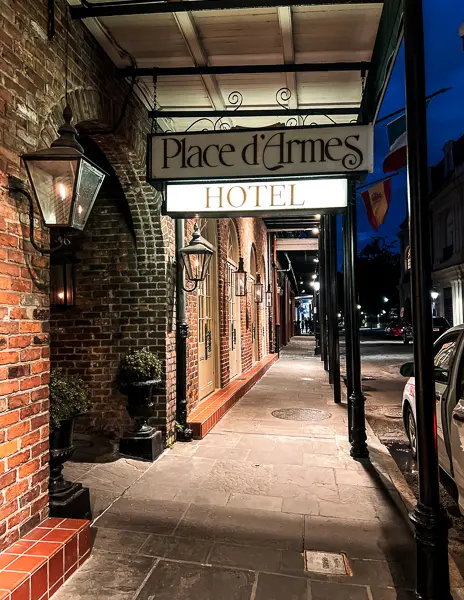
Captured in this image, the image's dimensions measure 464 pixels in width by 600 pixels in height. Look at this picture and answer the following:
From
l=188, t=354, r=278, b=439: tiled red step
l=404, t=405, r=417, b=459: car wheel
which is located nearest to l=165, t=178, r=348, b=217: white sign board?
l=404, t=405, r=417, b=459: car wheel

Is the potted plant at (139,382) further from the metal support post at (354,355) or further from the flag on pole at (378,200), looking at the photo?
the flag on pole at (378,200)

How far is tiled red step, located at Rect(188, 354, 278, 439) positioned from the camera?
240 inches

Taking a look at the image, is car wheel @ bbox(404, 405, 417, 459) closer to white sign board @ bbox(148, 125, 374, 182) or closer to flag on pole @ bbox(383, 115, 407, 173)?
flag on pole @ bbox(383, 115, 407, 173)

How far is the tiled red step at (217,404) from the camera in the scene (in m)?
6.10

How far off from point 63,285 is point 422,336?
452cm

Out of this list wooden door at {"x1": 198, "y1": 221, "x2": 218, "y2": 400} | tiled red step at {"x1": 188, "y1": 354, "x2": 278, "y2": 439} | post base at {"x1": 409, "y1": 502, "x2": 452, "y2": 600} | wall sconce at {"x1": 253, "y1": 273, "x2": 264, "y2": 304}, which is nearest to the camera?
post base at {"x1": 409, "y1": 502, "x2": 452, "y2": 600}

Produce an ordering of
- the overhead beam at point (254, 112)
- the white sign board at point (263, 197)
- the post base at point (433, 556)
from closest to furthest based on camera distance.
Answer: the post base at point (433, 556), the white sign board at point (263, 197), the overhead beam at point (254, 112)

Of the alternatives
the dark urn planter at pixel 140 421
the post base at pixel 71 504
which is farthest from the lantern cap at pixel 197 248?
the post base at pixel 71 504

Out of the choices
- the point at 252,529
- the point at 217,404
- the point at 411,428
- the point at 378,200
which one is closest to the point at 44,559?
the point at 252,529

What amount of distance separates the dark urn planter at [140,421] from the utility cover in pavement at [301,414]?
9.43 ft

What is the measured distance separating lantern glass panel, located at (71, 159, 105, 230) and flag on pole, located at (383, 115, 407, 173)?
4.07 m

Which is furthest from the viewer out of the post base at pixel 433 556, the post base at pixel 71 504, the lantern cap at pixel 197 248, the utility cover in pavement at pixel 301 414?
the utility cover in pavement at pixel 301 414

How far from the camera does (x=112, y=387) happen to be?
573 cm

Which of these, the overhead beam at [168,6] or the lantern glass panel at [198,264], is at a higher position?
the overhead beam at [168,6]
